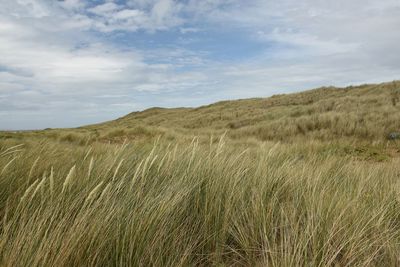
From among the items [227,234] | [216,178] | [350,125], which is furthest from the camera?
[350,125]

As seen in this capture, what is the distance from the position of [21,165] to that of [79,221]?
4.24 ft

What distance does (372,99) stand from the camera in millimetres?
19016

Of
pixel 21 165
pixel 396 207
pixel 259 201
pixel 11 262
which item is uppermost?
pixel 21 165

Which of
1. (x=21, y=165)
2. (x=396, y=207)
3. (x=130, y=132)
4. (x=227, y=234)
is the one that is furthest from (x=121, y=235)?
(x=130, y=132)

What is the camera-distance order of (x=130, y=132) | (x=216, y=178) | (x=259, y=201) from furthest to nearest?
(x=130, y=132)
(x=216, y=178)
(x=259, y=201)

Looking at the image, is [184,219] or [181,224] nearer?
[181,224]

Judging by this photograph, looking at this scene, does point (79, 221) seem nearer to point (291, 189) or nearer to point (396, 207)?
point (291, 189)

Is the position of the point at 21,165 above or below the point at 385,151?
above

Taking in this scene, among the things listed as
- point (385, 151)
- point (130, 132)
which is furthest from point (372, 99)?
point (130, 132)

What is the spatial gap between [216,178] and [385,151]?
7643 mm

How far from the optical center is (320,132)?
43.2 ft

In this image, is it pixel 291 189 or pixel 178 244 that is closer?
pixel 178 244

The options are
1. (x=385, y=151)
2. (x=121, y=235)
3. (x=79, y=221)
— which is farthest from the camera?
(x=385, y=151)

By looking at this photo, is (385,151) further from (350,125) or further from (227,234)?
(227,234)
